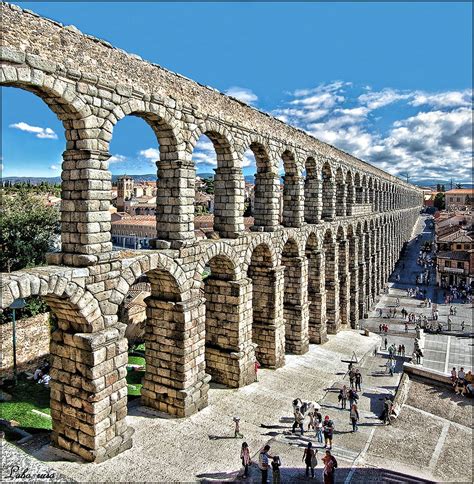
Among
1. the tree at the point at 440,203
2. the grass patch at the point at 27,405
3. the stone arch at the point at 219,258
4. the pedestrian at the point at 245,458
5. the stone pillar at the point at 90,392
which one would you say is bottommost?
the grass patch at the point at 27,405

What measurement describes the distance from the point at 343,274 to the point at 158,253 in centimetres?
1970

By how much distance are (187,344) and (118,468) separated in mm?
4104

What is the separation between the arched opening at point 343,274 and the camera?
2989 centimetres

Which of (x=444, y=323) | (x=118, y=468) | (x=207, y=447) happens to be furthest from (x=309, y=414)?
(x=444, y=323)

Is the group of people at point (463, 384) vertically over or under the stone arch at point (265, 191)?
under

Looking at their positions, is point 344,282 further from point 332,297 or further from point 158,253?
point 158,253

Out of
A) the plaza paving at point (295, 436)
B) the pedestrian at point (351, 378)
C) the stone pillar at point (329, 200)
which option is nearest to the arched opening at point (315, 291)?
the plaza paving at point (295, 436)

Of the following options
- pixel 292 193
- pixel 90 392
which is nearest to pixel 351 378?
pixel 292 193

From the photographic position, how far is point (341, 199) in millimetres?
30078

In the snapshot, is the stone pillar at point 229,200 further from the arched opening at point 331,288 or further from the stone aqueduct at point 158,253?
the arched opening at point 331,288

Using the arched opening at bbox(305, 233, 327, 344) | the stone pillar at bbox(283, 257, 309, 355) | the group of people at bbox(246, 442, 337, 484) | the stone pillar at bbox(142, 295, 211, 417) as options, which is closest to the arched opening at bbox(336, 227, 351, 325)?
the arched opening at bbox(305, 233, 327, 344)

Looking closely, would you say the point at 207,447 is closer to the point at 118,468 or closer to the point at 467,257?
the point at 118,468

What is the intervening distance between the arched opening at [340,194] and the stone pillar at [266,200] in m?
11.5

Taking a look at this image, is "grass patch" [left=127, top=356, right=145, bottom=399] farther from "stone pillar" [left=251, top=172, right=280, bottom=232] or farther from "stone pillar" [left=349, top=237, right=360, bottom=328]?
"stone pillar" [left=349, top=237, right=360, bottom=328]
